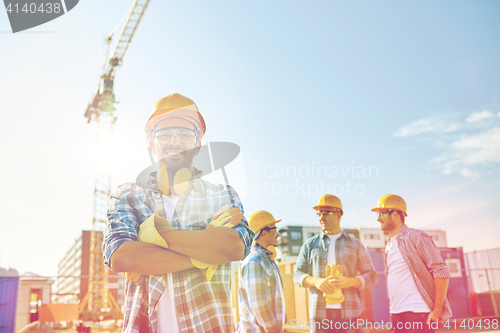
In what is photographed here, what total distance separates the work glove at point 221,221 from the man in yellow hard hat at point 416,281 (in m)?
2.79

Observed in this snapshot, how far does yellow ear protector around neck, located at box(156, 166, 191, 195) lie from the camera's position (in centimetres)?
195

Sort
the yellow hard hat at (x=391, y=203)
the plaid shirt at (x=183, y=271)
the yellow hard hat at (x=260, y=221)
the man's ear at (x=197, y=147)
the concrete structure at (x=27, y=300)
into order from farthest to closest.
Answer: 1. the concrete structure at (x=27, y=300)
2. the yellow hard hat at (x=260, y=221)
3. the yellow hard hat at (x=391, y=203)
4. the man's ear at (x=197, y=147)
5. the plaid shirt at (x=183, y=271)

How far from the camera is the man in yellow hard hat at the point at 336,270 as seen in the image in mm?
4289

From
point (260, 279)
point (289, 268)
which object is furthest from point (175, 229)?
point (289, 268)

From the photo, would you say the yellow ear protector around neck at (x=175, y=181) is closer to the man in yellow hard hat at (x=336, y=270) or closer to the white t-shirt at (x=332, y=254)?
the man in yellow hard hat at (x=336, y=270)

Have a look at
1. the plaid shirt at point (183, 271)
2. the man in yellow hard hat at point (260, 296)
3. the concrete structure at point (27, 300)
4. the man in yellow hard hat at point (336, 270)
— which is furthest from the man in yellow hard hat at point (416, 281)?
the concrete structure at point (27, 300)

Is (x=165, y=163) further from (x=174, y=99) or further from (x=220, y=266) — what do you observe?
(x=220, y=266)

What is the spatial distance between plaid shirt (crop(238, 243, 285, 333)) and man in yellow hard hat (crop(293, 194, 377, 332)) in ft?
1.58

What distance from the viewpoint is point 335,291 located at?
4.30m

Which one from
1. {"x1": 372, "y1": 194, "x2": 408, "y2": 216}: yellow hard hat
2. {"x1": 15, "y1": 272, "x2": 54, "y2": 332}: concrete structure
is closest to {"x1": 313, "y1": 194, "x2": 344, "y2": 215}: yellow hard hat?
{"x1": 372, "y1": 194, "x2": 408, "y2": 216}: yellow hard hat

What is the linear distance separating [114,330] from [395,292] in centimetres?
1835

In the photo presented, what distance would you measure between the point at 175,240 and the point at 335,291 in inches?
119

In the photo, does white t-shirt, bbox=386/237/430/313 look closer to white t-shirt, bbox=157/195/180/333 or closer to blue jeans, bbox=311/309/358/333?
blue jeans, bbox=311/309/358/333

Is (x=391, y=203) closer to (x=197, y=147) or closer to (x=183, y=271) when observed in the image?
(x=197, y=147)
